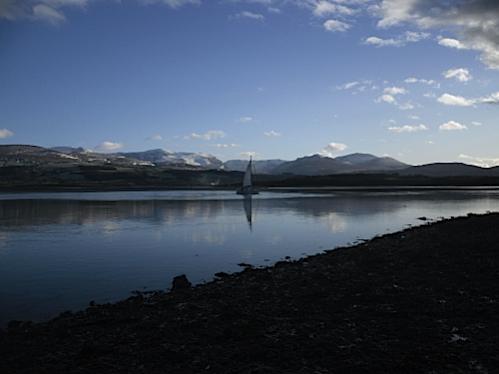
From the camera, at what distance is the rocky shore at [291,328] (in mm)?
8031

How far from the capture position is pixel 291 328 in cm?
994

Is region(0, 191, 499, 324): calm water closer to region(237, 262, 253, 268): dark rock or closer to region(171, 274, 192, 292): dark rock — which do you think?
region(237, 262, 253, 268): dark rock

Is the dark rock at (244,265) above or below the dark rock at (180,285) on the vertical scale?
below

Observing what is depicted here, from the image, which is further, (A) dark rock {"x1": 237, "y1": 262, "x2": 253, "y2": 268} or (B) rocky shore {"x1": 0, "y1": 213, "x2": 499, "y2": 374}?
(A) dark rock {"x1": 237, "y1": 262, "x2": 253, "y2": 268}

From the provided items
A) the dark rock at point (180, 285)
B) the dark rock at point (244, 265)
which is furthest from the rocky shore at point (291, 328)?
the dark rock at point (244, 265)

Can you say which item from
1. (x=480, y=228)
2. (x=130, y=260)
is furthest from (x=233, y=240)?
(x=480, y=228)

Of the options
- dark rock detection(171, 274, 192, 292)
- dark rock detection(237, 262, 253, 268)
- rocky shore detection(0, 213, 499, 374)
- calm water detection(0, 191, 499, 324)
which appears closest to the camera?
rocky shore detection(0, 213, 499, 374)

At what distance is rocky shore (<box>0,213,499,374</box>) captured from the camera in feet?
26.3

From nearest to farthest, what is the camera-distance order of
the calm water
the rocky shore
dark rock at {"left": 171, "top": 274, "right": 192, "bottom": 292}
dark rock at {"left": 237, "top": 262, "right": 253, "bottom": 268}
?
the rocky shore < dark rock at {"left": 171, "top": 274, "right": 192, "bottom": 292} < the calm water < dark rock at {"left": 237, "top": 262, "right": 253, "bottom": 268}

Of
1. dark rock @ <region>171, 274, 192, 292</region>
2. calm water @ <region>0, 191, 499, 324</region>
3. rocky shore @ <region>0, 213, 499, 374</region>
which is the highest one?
rocky shore @ <region>0, 213, 499, 374</region>

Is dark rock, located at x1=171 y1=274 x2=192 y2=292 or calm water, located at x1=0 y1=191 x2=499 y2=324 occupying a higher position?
dark rock, located at x1=171 y1=274 x2=192 y2=292

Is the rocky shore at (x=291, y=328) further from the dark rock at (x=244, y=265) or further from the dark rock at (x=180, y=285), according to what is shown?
the dark rock at (x=244, y=265)

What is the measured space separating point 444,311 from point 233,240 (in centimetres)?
1837

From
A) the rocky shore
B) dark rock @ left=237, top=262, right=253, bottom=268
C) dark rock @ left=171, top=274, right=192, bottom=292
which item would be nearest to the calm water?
dark rock @ left=237, top=262, right=253, bottom=268
